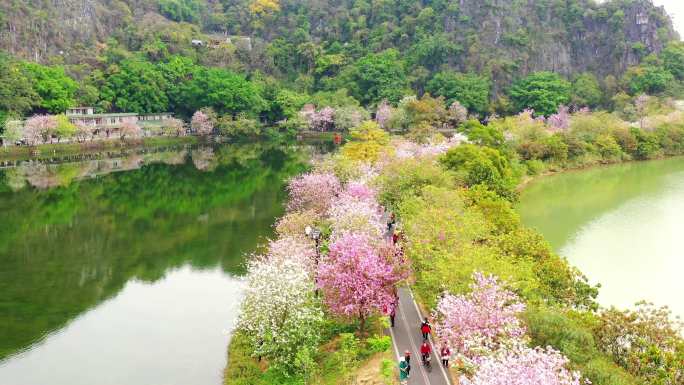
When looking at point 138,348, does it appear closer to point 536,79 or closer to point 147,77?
point 147,77

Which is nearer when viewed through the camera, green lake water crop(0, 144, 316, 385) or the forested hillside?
green lake water crop(0, 144, 316, 385)

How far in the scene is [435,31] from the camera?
367 ft

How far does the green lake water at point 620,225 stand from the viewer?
100 ft

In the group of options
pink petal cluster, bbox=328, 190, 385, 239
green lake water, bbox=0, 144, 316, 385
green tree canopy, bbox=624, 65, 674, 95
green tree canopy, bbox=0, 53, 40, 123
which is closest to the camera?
green lake water, bbox=0, 144, 316, 385

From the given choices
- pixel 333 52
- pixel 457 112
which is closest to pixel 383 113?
pixel 457 112

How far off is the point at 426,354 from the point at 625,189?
141ft

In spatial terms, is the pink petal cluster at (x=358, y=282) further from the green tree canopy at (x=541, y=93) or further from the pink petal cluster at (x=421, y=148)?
the green tree canopy at (x=541, y=93)

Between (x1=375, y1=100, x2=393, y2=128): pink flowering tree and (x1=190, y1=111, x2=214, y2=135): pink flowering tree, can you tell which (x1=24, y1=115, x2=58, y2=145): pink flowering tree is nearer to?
(x1=190, y1=111, x2=214, y2=135): pink flowering tree

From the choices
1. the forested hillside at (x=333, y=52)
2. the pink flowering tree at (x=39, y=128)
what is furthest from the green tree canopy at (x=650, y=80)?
the pink flowering tree at (x=39, y=128)

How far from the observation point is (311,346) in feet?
65.6

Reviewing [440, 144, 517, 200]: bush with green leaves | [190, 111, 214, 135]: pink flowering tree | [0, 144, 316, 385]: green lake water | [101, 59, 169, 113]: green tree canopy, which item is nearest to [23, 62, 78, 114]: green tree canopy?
[101, 59, 169, 113]: green tree canopy

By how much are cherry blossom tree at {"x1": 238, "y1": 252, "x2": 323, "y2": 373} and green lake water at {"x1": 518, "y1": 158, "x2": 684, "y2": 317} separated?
614 inches

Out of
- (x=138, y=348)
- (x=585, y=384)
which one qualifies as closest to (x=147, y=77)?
(x=138, y=348)

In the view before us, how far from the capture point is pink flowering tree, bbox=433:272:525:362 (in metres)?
→ 16.9
